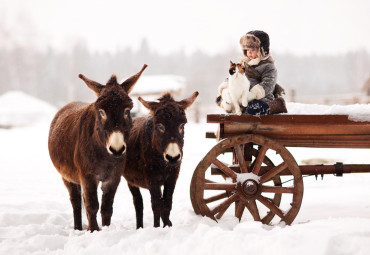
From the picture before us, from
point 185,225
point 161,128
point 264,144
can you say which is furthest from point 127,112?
point 264,144

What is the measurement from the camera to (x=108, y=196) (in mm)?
4543

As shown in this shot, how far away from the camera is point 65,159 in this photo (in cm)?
480

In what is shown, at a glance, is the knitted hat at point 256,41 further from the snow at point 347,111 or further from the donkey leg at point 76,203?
the donkey leg at point 76,203

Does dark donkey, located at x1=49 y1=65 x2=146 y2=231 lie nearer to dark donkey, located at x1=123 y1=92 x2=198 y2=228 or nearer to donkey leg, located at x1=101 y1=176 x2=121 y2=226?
donkey leg, located at x1=101 y1=176 x2=121 y2=226

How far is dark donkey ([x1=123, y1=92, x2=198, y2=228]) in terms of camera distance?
4246mm

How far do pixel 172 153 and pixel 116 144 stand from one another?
1.96 feet

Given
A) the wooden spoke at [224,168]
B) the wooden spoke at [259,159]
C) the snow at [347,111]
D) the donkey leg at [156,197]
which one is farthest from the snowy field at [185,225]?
the wooden spoke at [259,159]

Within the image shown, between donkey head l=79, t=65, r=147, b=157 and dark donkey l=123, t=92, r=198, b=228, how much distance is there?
0.95 ft

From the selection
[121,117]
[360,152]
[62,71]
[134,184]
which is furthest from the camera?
[62,71]

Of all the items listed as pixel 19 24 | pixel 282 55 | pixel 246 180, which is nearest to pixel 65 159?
pixel 246 180

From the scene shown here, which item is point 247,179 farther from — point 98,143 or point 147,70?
point 147,70

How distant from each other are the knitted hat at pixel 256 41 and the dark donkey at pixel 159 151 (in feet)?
2.95

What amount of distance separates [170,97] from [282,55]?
74124 mm

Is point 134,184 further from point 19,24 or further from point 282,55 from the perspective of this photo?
point 282,55
